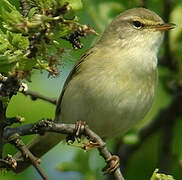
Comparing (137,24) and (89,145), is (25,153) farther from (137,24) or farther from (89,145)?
(137,24)

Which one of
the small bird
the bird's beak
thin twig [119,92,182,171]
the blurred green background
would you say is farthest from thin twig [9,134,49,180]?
thin twig [119,92,182,171]

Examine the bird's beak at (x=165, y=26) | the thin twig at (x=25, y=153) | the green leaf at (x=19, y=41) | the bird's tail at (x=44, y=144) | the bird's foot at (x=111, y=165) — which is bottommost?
the bird's tail at (x=44, y=144)

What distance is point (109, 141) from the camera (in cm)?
501

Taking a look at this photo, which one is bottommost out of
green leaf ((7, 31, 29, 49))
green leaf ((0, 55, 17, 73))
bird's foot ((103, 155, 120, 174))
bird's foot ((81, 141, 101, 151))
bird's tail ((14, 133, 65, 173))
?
bird's tail ((14, 133, 65, 173))

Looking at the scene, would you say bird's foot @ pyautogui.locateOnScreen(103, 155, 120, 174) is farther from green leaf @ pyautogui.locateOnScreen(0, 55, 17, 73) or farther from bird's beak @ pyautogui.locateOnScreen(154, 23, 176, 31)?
bird's beak @ pyautogui.locateOnScreen(154, 23, 176, 31)

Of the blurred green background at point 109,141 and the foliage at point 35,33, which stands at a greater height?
the foliage at point 35,33

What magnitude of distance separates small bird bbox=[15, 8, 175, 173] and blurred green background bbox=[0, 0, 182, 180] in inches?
5.2

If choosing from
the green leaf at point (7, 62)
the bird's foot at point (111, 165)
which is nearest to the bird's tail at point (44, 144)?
the bird's foot at point (111, 165)

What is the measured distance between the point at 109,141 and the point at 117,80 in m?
1.05

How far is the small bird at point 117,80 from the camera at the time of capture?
4.14 m

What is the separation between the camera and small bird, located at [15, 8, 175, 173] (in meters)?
4.14

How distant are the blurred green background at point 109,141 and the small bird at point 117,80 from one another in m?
0.13

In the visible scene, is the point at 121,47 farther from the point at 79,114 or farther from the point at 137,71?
the point at 79,114

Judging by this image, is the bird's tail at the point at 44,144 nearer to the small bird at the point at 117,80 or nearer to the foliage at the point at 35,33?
the small bird at the point at 117,80
